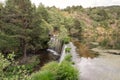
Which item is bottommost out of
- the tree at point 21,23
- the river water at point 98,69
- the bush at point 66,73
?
the river water at point 98,69

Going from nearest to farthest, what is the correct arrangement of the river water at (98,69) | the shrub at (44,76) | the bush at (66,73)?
the shrub at (44,76)
the bush at (66,73)
the river water at (98,69)

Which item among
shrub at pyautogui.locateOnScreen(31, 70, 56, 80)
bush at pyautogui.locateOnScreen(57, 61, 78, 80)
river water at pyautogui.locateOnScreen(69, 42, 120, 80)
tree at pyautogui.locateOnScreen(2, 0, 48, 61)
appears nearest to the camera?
shrub at pyautogui.locateOnScreen(31, 70, 56, 80)

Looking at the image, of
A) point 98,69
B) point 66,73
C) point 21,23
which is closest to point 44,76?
point 66,73

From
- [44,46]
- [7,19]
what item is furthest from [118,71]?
[44,46]

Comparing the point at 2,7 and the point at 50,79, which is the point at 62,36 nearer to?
the point at 2,7

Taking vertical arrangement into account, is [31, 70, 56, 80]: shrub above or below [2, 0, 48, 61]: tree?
below

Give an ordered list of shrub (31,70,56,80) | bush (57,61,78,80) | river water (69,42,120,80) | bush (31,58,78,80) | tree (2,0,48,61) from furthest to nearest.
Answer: tree (2,0,48,61) < river water (69,42,120,80) < bush (57,61,78,80) < bush (31,58,78,80) < shrub (31,70,56,80)

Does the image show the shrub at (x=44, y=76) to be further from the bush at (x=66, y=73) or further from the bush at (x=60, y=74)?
the bush at (x=66, y=73)

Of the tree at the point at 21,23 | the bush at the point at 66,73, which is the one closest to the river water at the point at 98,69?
the bush at the point at 66,73

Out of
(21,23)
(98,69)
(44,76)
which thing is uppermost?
(21,23)

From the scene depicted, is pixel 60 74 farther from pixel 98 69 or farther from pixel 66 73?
pixel 98 69

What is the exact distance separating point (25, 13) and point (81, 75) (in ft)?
62.2

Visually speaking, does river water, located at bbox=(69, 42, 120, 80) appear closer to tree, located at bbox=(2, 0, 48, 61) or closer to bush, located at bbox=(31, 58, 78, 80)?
bush, located at bbox=(31, 58, 78, 80)

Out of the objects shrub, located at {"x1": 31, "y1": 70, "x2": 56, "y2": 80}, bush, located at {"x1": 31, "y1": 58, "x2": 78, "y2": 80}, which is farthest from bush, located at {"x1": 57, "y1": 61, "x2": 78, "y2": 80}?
shrub, located at {"x1": 31, "y1": 70, "x2": 56, "y2": 80}
